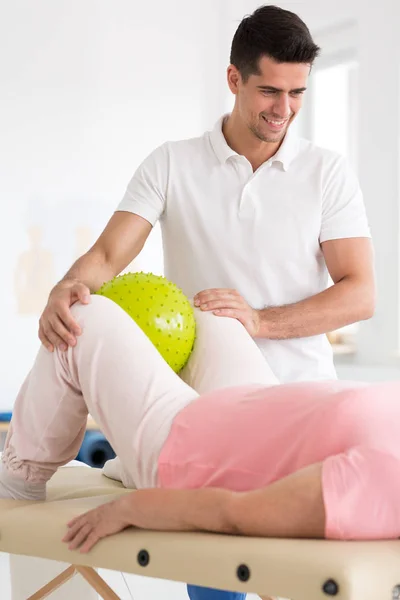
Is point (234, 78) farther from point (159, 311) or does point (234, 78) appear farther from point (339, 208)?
point (159, 311)

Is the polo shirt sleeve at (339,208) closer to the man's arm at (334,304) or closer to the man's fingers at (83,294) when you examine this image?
the man's arm at (334,304)

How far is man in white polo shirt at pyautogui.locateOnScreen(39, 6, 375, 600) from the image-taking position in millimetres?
2271

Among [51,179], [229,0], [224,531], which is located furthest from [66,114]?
[224,531]

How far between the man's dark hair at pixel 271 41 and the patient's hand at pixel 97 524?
1.23m

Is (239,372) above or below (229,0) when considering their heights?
below

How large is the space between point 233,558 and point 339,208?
1.31 metres

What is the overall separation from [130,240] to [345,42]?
264cm

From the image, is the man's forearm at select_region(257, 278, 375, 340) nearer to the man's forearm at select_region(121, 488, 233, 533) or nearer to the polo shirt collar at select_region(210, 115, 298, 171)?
the polo shirt collar at select_region(210, 115, 298, 171)

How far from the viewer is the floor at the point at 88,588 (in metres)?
2.39

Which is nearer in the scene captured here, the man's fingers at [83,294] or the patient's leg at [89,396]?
the patient's leg at [89,396]

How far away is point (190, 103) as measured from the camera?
15.6 ft

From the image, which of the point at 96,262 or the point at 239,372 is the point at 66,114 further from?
the point at 239,372

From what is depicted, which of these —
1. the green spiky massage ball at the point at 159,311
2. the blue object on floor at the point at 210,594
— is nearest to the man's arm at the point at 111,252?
the green spiky massage ball at the point at 159,311

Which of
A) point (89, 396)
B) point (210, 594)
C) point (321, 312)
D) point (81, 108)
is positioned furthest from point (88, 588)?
point (81, 108)
